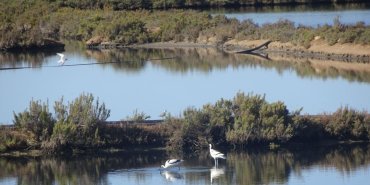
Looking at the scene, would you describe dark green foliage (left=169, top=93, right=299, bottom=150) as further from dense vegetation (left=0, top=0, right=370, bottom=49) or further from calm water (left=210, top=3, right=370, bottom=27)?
calm water (left=210, top=3, right=370, bottom=27)

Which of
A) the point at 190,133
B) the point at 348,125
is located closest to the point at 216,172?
the point at 190,133

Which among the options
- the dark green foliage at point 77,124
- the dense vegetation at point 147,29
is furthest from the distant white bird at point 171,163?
the dense vegetation at point 147,29

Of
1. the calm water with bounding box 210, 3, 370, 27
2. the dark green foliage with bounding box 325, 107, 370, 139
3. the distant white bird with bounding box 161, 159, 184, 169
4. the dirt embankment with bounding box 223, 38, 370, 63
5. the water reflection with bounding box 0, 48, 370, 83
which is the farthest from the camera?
the calm water with bounding box 210, 3, 370, 27

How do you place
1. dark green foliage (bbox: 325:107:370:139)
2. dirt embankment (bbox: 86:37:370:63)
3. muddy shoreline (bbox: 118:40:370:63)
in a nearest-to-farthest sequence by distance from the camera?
dark green foliage (bbox: 325:107:370:139) → muddy shoreline (bbox: 118:40:370:63) → dirt embankment (bbox: 86:37:370:63)

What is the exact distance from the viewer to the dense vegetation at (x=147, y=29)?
55594 millimetres

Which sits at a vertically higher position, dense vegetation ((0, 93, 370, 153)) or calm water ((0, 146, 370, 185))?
dense vegetation ((0, 93, 370, 153))

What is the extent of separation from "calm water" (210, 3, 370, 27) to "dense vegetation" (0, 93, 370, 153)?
1366 inches

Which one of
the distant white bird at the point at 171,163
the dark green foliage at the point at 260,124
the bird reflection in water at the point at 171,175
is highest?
the dark green foliage at the point at 260,124

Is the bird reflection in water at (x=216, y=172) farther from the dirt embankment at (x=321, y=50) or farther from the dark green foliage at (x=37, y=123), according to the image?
the dirt embankment at (x=321, y=50)

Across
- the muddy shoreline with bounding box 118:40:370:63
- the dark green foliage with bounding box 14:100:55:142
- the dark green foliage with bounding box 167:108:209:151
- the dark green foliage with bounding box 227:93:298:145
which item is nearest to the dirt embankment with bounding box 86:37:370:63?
the muddy shoreline with bounding box 118:40:370:63

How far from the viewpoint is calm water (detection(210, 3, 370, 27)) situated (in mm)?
69562

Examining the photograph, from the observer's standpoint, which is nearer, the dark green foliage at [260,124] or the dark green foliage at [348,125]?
the dark green foliage at [260,124]

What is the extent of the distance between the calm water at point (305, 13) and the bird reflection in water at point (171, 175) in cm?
3824

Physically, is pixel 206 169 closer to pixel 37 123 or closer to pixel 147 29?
pixel 37 123
